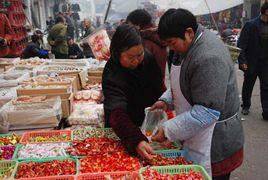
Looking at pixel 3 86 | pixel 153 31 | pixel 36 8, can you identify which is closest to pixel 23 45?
pixel 3 86

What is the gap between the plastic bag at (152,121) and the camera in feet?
8.84

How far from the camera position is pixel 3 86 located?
454cm

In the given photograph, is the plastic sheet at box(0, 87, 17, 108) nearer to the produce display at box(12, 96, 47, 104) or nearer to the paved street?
the produce display at box(12, 96, 47, 104)

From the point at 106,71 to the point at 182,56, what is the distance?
572 mm

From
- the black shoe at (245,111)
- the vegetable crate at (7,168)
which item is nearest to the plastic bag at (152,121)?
the vegetable crate at (7,168)

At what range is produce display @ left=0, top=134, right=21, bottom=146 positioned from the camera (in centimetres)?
279

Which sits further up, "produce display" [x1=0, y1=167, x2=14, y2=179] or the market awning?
the market awning

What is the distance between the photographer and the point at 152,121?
8.99 feet

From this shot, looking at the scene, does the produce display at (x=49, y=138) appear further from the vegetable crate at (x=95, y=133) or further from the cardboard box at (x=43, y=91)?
the cardboard box at (x=43, y=91)

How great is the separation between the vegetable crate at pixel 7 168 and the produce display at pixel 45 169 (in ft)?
0.11

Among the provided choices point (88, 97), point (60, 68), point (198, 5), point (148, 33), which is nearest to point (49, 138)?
point (88, 97)

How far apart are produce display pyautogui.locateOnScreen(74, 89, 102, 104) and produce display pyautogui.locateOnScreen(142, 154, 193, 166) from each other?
209cm

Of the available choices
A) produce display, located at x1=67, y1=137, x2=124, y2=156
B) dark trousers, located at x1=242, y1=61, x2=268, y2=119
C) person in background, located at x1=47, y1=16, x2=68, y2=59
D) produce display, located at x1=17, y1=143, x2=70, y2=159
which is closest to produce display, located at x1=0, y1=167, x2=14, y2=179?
produce display, located at x1=17, y1=143, x2=70, y2=159

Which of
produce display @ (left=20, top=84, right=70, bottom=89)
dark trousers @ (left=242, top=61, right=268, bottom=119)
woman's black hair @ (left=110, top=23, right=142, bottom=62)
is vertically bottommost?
dark trousers @ (left=242, top=61, right=268, bottom=119)
